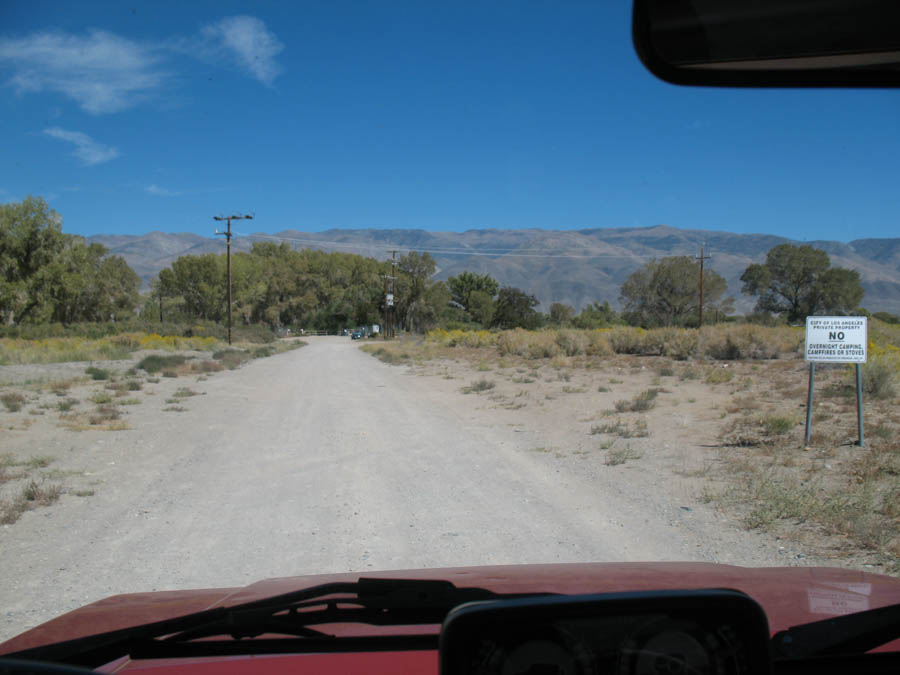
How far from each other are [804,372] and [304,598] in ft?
77.4

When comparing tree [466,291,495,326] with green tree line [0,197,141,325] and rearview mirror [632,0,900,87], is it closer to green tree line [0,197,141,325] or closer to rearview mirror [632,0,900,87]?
green tree line [0,197,141,325]

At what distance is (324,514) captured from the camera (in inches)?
277

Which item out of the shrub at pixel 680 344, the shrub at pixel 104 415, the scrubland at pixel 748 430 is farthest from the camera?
the shrub at pixel 680 344

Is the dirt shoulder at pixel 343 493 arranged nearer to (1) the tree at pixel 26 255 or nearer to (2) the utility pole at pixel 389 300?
(1) the tree at pixel 26 255

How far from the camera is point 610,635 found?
1476 millimetres

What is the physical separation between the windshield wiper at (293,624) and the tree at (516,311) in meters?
76.3

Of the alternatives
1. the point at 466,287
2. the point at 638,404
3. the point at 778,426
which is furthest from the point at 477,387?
the point at 466,287

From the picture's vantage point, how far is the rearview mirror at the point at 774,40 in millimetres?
2061

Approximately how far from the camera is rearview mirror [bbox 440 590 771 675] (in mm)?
1325

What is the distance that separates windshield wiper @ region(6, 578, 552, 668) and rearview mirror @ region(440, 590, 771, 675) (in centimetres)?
87

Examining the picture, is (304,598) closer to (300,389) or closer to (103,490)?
(103,490)

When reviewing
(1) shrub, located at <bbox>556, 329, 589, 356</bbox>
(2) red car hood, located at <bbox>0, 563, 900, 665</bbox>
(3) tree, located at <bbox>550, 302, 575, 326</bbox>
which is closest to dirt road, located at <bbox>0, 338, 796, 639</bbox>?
(2) red car hood, located at <bbox>0, 563, 900, 665</bbox>

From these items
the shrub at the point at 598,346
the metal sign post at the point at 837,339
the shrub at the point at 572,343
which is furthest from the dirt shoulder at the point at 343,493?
the shrub at the point at 572,343

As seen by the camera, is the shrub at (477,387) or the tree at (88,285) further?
the tree at (88,285)
